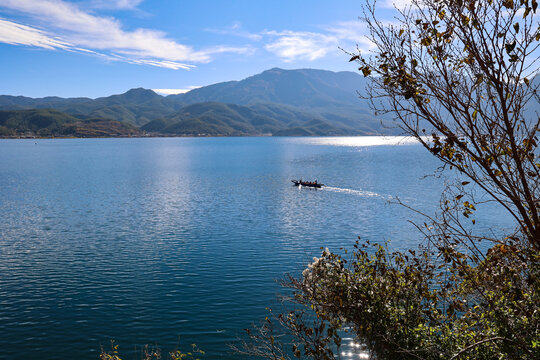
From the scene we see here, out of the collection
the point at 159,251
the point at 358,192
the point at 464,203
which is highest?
the point at 464,203

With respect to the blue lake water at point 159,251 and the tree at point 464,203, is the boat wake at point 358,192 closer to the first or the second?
the blue lake water at point 159,251

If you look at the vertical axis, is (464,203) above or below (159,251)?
above

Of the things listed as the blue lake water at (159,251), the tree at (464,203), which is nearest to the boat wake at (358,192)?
the blue lake water at (159,251)

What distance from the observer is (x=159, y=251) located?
5391 cm

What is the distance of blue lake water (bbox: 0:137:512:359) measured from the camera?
108ft

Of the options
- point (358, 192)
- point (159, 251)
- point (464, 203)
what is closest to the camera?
point (464, 203)

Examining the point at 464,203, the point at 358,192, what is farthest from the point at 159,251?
the point at 358,192

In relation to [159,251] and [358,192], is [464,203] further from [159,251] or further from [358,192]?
[358,192]

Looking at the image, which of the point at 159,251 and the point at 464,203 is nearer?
the point at 464,203

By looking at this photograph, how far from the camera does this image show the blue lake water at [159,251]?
32812 millimetres

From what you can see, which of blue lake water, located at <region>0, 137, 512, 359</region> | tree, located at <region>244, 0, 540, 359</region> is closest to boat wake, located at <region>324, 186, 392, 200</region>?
blue lake water, located at <region>0, 137, 512, 359</region>

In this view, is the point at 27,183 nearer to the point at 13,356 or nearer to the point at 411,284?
the point at 13,356

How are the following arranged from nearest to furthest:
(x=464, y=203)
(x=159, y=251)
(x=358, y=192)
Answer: (x=464, y=203), (x=159, y=251), (x=358, y=192)

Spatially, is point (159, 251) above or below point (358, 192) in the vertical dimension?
below
